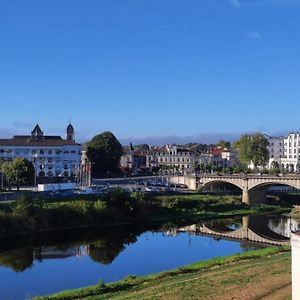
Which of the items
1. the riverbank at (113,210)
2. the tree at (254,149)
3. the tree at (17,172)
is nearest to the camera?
the riverbank at (113,210)

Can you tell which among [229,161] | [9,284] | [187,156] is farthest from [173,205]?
[229,161]

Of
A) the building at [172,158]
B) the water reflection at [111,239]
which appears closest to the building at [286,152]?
the building at [172,158]

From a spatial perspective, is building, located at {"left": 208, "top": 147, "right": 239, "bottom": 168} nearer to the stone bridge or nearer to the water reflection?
the stone bridge

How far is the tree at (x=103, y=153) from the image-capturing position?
124m

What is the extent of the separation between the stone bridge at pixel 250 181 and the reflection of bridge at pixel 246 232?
15360mm

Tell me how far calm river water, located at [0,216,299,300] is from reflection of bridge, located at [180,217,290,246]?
12 centimetres

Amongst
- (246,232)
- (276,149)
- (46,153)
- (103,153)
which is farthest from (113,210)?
(276,149)

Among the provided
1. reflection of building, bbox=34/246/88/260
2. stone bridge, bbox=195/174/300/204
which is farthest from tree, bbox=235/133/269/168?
reflection of building, bbox=34/246/88/260

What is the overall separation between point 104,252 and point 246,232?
21816mm

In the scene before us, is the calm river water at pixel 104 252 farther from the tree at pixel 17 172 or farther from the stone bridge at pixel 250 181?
the tree at pixel 17 172

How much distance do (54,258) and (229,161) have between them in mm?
136953

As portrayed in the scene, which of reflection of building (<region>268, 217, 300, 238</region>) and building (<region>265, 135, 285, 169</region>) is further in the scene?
building (<region>265, 135, 285, 169</region>)

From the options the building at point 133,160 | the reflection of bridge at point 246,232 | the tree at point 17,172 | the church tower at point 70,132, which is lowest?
the reflection of bridge at point 246,232

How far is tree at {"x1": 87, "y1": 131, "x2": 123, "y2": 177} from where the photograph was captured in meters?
124
